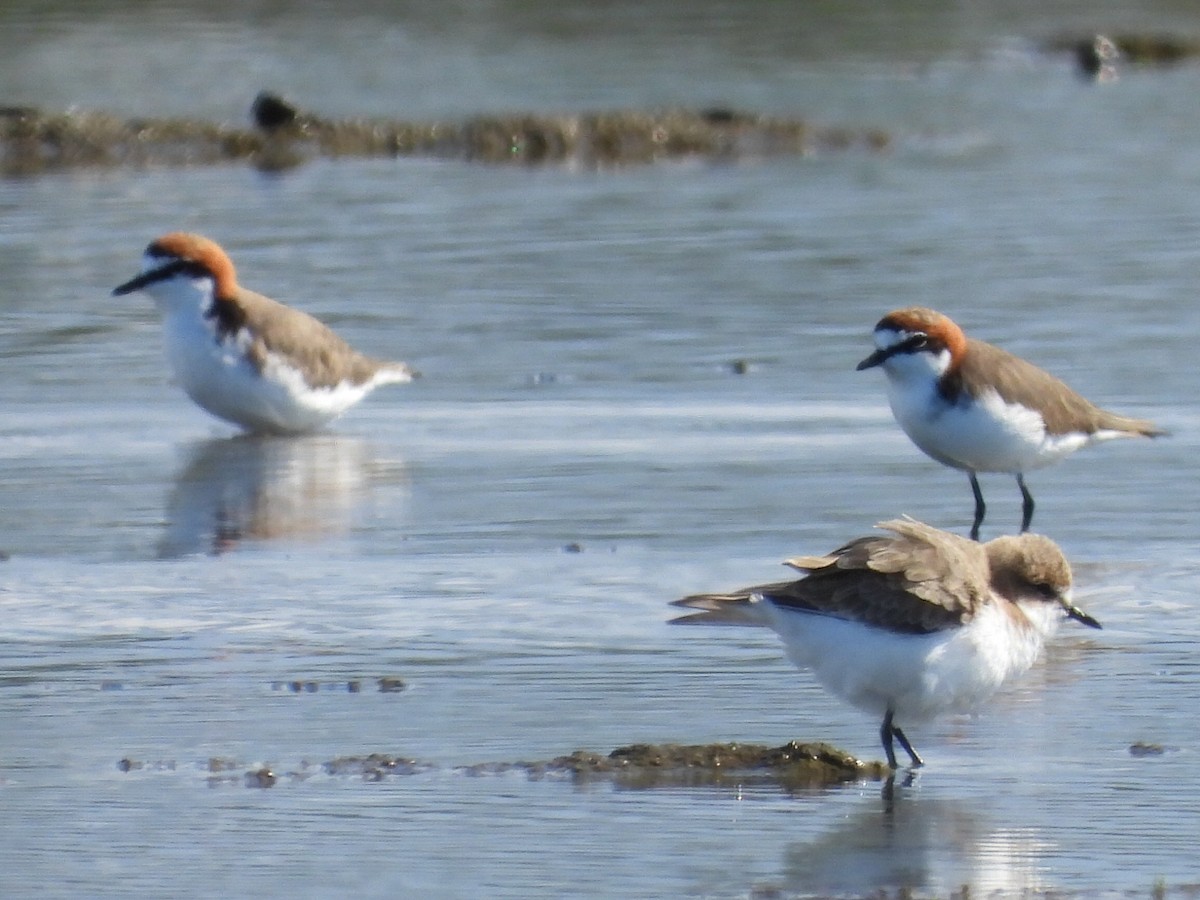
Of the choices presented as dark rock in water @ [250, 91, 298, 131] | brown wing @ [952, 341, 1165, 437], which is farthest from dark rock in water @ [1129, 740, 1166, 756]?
dark rock in water @ [250, 91, 298, 131]

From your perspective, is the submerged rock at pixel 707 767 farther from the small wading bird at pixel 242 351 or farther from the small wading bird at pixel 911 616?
the small wading bird at pixel 242 351

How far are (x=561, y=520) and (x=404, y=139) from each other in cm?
1495

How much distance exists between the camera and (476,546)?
10.1 meters

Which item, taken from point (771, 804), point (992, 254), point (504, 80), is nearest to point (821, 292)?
point (992, 254)

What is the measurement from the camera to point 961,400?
10.7 m

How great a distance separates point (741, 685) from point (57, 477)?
4.70 metres

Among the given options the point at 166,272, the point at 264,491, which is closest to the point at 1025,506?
the point at 264,491

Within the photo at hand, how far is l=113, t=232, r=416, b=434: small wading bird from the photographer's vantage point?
1251 cm

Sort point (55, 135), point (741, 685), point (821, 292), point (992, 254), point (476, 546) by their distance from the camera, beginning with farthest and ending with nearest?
Result: point (55, 135) < point (992, 254) < point (821, 292) < point (476, 546) < point (741, 685)

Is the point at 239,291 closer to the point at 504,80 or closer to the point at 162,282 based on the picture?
the point at 162,282

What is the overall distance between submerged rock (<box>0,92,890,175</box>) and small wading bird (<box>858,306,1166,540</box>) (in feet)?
44.2

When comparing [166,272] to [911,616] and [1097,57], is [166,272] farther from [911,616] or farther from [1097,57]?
[1097,57]

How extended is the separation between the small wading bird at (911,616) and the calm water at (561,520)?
275mm

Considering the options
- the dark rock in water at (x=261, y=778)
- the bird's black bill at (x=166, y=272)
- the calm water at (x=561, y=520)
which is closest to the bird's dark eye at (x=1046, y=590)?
the calm water at (x=561, y=520)
